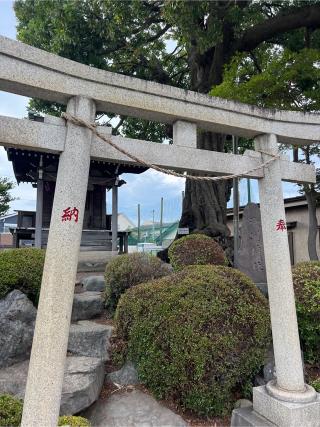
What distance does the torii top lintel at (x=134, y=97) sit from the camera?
2514 mm

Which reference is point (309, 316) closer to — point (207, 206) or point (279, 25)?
point (207, 206)

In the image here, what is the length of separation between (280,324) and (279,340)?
0.17 m

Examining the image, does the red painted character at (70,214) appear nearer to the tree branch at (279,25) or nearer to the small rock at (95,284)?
the small rock at (95,284)

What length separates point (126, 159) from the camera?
288cm

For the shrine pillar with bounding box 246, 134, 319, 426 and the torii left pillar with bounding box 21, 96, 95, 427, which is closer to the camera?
the torii left pillar with bounding box 21, 96, 95, 427

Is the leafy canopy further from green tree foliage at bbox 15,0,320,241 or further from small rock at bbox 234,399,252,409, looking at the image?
small rock at bbox 234,399,252,409

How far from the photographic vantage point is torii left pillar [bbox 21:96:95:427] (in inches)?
92.8

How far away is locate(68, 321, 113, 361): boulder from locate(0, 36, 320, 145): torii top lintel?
321 centimetres

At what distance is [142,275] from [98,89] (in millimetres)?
3946

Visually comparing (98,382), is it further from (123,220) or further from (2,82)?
(123,220)

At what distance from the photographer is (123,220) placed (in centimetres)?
5512

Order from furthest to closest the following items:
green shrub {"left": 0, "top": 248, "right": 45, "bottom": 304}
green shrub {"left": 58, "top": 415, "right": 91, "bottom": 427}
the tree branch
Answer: the tree branch
green shrub {"left": 0, "top": 248, "right": 45, "bottom": 304}
green shrub {"left": 58, "top": 415, "right": 91, "bottom": 427}

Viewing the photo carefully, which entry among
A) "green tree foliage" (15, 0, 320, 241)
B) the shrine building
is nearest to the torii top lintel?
"green tree foliage" (15, 0, 320, 241)

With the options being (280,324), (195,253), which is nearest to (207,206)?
(195,253)
